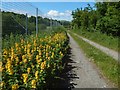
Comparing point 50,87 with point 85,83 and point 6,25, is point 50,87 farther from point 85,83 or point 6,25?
point 6,25

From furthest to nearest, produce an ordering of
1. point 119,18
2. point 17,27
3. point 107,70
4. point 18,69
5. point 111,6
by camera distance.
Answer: point 111,6
point 119,18
point 17,27
point 107,70
point 18,69

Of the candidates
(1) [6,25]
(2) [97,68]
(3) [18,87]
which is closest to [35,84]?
(3) [18,87]

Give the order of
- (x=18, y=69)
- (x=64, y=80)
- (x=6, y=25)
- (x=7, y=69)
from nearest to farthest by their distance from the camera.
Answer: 1. (x=7, y=69)
2. (x=18, y=69)
3. (x=64, y=80)
4. (x=6, y=25)

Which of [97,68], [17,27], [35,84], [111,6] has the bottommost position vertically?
[97,68]

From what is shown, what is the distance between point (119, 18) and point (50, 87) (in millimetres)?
22320

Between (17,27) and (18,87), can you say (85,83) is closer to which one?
(18,87)

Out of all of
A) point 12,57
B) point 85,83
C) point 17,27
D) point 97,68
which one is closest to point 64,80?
point 85,83

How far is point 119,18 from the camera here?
28.0 metres

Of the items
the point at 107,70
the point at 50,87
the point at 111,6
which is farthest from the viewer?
the point at 111,6

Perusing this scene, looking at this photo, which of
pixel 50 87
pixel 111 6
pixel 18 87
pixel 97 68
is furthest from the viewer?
pixel 111 6

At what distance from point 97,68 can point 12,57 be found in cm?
545

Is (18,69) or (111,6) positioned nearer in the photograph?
(18,69)

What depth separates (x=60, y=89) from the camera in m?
7.20

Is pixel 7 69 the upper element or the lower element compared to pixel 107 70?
upper
